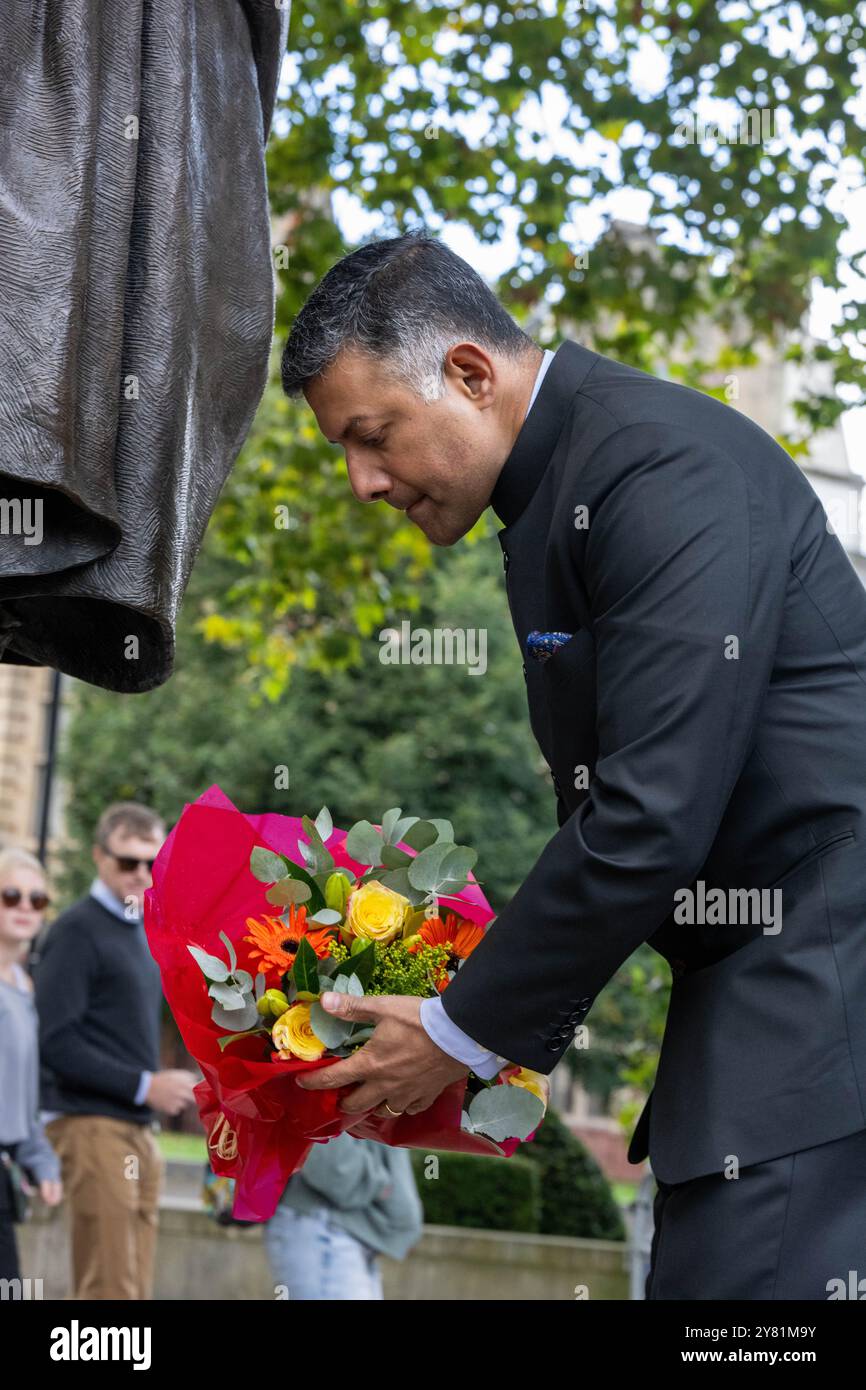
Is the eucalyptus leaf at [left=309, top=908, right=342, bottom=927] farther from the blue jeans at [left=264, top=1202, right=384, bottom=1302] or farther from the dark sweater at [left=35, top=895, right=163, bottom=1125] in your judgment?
the dark sweater at [left=35, top=895, right=163, bottom=1125]

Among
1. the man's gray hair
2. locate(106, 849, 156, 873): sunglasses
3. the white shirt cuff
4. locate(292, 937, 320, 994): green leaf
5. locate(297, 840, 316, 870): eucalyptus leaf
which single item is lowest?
the white shirt cuff

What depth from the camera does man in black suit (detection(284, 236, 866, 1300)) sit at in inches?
82.8

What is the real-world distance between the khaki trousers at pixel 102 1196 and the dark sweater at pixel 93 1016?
85 millimetres

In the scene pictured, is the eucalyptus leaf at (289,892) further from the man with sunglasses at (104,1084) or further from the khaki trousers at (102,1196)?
the khaki trousers at (102,1196)

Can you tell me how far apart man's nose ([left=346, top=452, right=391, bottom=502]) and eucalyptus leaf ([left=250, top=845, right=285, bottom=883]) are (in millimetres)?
557

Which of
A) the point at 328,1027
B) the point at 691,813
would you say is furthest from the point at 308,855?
the point at 691,813

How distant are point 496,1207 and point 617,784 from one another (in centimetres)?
905

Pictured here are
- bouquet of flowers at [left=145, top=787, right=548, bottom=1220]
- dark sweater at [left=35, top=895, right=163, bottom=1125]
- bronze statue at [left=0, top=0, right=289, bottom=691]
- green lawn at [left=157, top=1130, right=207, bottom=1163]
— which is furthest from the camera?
green lawn at [left=157, top=1130, right=207, bottom=1163]

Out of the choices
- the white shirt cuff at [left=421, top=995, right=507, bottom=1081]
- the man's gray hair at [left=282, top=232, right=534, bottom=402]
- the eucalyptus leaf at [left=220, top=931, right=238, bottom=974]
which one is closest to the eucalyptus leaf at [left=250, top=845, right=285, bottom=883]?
the eucalyptus leaf at [left=220, top=931, right=238, bottom=974]

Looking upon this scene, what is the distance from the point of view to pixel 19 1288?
5.25 m

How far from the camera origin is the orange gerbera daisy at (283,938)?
2.40m

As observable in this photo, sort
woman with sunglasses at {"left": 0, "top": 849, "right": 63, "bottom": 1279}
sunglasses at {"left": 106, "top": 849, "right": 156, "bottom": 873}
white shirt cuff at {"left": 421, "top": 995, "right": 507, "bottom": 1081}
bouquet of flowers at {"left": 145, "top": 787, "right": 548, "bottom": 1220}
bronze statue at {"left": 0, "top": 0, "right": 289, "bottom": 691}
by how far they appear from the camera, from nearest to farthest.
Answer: bronze statue at {"left": 0, "top": 0, "right": 289, "bottom": 691}, white shirt cuff at {"left": 421, "top": 995, "right": 507, "bottom": 1081}, bouquet of flowers at {"left": 145, "top": 787, "right": 548, "bottom": 1220}, woman with sunglasses at {"left": 0, "top": 849, "right": 63, "bottom": 1279}, sunglasses at {"left": 106, "top": 849, "right": 156, "bottom": 873}

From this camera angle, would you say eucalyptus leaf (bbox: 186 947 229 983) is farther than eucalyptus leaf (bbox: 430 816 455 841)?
No
